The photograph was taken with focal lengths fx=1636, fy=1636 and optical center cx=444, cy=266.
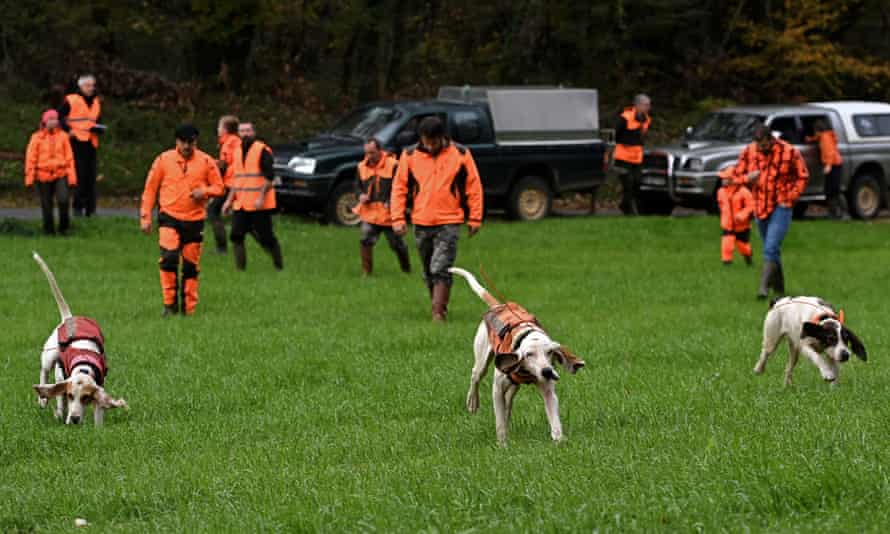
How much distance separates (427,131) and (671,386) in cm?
462

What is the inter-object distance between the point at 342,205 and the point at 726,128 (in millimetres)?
7639

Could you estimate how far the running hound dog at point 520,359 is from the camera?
8938 millimetres

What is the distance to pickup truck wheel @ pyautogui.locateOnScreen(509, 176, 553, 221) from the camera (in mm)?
29141

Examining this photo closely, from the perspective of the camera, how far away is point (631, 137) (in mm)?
29656

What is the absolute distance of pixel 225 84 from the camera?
38.6 m

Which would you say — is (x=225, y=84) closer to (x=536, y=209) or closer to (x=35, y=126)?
(x=35, y=126)

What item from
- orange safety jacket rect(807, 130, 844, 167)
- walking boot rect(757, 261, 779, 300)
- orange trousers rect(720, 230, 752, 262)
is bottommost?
orange trousers rect(720, 230, 752, 262)

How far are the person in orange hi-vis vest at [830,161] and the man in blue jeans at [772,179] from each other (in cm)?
1201

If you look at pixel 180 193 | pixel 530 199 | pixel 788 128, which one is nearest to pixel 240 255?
pixel 180 193

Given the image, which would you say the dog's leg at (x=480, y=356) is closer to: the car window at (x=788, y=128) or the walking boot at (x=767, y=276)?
the walking boot at (x=767, y=276)

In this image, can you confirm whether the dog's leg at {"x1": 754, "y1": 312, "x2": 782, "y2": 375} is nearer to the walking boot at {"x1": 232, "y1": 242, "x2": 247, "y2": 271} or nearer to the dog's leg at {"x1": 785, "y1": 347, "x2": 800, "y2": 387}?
the dog's leg at {"x1": 785, "y1": 347, "x2": 800, "y2": 387}

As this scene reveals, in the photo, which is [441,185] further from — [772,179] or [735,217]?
[735,217]

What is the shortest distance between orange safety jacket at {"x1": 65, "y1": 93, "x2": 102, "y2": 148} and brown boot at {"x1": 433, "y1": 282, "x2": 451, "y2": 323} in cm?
1152

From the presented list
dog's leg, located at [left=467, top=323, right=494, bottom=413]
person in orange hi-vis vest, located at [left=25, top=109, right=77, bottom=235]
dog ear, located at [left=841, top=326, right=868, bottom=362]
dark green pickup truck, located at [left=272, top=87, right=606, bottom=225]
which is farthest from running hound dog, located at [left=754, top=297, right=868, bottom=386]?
dark green pickup truck, located at [left=272, top=87, right=606, bottom=225]
